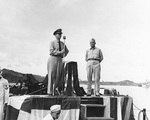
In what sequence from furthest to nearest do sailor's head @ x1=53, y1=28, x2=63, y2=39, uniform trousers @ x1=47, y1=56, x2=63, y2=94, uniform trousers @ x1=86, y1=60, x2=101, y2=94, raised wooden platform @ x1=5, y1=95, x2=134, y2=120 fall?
uniform trousers @ x1=86, y1=60, x2=101, y2=94
sailor's head @ x1=53, y1=28, x2=63, y2=39
uniform trousers @ x1=47, y1=56, x2=63, y2=94
raised wooden platform @ x1=5, y1=95, x2=134, y2=120

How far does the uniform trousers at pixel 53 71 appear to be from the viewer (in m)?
6.88

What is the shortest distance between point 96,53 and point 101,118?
7.56 ft

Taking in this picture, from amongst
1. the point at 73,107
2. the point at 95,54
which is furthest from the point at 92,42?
the point at 73,107

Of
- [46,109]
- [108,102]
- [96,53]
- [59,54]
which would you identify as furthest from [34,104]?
[96,53]

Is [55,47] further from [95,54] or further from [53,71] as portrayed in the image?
[95,54]

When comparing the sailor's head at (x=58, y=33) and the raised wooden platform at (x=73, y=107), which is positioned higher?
the sailor's head at (x=58, y=33)

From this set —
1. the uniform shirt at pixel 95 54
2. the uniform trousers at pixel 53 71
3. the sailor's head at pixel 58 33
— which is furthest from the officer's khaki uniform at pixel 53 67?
the uniform shirt at pixel 95 54

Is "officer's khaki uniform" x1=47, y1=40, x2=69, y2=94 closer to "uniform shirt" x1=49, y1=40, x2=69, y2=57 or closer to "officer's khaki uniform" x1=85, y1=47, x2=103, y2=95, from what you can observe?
"uniform shirt" x1=49, y1=40, x2=69, y2=57

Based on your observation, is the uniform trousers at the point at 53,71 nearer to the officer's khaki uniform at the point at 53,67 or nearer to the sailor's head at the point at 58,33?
the officer's khaki uniform at the point at 53,67

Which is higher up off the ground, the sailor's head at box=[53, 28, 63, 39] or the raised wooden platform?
the sailor's head at box=[53, 28, 63, 39]

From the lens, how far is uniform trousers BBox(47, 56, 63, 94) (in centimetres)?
688

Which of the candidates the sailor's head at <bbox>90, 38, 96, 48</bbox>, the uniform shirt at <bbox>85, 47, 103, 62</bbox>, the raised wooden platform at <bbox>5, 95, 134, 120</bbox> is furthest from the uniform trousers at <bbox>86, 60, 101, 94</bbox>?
the raised wooden platform at <bbox>5, 95, 134, 120</bbox>

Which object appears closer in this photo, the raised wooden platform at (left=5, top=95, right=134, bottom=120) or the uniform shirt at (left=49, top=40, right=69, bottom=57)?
the raised wooden platform at (left=5, top=95, right=134, bottom=120)

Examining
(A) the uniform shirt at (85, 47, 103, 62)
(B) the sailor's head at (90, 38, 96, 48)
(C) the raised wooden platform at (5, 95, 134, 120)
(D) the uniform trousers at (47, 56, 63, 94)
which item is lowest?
(C) the raised wooden platform at (5, 95, 134, 120)
